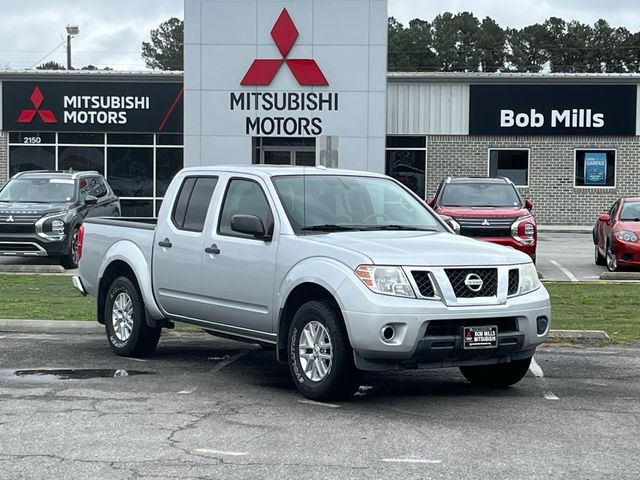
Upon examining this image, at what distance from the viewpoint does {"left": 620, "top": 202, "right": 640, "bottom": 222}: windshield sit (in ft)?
68.2

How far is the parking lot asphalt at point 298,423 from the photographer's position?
635cm

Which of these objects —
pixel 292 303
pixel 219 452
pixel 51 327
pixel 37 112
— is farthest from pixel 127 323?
pixel 37 112

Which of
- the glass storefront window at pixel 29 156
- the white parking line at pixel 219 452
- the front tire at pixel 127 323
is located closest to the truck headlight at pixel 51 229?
the front tire at pixel 127 323

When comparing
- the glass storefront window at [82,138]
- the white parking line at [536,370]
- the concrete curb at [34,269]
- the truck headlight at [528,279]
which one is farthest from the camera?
the glass storefront window at [82,138]

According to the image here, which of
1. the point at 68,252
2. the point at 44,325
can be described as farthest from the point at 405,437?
the point at 68,252

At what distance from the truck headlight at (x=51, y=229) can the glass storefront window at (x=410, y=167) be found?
1810cm

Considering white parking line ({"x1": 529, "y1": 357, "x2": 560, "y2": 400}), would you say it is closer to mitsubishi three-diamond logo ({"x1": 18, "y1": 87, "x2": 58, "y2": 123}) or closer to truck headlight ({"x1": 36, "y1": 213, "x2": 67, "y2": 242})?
truck headlight ({"x1": 36, "y1": 213, "x2": 67, "y2": 242})

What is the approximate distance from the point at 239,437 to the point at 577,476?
2.17m

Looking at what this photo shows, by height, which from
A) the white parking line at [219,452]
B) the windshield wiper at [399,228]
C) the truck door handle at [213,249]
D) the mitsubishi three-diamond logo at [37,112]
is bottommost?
the white parking line at [219,452]

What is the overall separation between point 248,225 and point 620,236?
12596 mm

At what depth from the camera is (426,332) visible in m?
7.89

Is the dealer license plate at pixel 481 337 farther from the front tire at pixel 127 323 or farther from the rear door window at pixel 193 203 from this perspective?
the front tire at pixel 127 323

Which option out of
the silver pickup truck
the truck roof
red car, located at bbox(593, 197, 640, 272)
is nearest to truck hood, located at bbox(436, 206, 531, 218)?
red car, located at bbox(593, 197, 640, 272)

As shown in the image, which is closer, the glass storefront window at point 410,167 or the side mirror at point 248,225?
the side mirror at point 248,225
